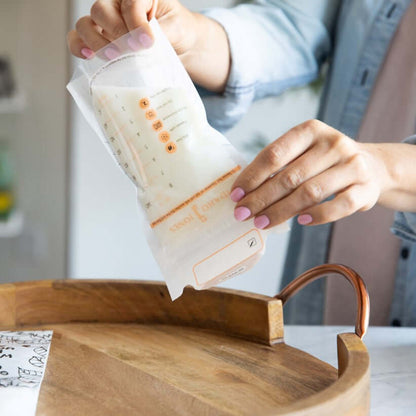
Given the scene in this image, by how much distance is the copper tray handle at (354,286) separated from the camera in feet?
1.75

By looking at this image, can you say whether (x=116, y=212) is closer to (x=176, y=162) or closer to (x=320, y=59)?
(x=320, y=59)

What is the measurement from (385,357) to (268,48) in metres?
0.48

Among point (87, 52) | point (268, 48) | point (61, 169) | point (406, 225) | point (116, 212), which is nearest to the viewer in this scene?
point (87, 52)

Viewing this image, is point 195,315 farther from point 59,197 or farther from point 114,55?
point 59,197

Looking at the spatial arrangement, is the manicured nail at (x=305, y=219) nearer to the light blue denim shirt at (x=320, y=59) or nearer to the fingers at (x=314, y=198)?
the fingers at (x=314, y=198)

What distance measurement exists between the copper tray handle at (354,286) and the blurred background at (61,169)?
0.73 m

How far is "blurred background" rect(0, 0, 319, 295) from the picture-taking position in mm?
1339

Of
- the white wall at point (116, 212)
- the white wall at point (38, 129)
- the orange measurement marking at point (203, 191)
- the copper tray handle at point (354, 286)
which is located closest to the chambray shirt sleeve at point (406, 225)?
the copper tray handle at point (354, 286)

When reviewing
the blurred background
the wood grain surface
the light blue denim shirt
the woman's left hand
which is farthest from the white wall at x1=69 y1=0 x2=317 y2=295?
the woman's left hand

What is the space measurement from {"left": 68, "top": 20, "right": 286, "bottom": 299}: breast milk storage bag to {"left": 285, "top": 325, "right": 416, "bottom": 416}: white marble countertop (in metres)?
0.18

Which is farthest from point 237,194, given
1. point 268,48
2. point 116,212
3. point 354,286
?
point 116,212

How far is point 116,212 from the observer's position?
137 cm

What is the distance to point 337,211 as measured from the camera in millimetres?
531

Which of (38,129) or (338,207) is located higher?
(338,207)
